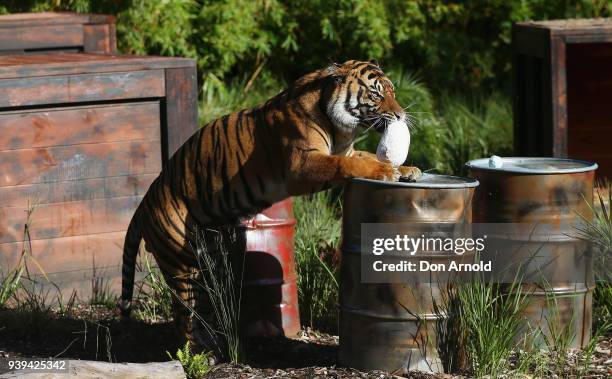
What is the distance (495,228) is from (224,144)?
1452 mm

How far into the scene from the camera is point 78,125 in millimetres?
7086

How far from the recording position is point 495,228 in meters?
5.76

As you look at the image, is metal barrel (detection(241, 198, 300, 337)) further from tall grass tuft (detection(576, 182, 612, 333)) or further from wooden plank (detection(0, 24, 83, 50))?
wooden plank (detection(0, 24, 83, 50))

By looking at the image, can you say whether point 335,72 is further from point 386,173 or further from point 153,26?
point 153,26

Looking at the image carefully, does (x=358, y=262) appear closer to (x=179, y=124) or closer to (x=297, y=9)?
(x=179, y=124)

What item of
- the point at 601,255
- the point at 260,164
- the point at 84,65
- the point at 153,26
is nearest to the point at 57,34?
the point at 153,26

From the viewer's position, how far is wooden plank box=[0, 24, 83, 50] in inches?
349

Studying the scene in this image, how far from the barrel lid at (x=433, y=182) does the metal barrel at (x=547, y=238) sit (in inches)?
14.6

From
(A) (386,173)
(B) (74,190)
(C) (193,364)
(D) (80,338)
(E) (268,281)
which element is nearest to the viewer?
(A) (386,173)

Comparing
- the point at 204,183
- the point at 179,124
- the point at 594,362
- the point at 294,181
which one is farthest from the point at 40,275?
the point at 594,362

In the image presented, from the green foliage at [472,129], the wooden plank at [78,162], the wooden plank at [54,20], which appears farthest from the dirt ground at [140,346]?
the green foliage at [472,129]

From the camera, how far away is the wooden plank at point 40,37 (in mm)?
8859

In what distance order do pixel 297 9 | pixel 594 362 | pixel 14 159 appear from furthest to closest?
1. pixel 297 9
2. pixel 14 159
3. pixel 594 362

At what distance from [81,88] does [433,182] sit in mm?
2678
